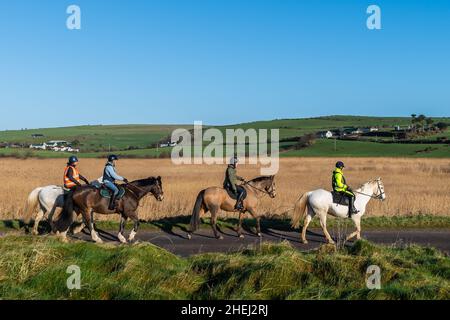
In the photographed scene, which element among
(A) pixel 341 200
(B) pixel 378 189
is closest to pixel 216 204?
(A) pixel 341 200

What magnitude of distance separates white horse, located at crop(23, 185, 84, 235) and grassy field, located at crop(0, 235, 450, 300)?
4.82 meters

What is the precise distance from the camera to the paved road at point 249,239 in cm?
1388

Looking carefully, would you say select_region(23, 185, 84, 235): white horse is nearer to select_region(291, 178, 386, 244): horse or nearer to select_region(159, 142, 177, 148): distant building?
select_region(291, 178, 386, 244): horse

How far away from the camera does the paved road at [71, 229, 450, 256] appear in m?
13.9

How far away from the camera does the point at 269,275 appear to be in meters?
8.81

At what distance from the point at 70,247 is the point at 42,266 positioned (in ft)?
4.29

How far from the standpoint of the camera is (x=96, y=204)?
1474cm

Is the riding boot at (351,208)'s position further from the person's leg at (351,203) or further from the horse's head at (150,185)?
the horse's head at (150,185)

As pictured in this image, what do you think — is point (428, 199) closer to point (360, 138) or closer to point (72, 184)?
point (72, 184)

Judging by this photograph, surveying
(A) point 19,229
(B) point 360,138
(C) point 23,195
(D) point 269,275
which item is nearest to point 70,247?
(D) point 269,275

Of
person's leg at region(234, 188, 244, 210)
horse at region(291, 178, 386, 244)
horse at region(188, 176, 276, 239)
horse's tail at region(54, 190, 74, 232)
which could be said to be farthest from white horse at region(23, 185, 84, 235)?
horse at region(291, 178, 386, 244)

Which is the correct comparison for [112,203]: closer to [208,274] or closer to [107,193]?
[107,193]

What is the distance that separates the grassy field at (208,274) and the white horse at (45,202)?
4.82 meters

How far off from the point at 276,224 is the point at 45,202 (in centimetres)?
741
